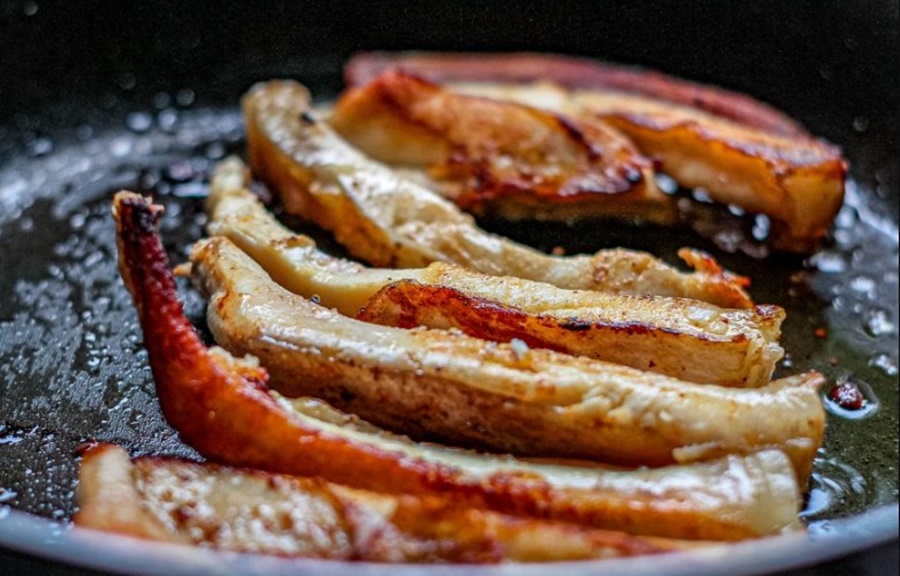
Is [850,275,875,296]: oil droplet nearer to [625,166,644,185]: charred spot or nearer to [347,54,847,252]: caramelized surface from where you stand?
[347,54,847,252]: caramelized surface

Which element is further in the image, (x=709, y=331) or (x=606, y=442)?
(x=709, y=331)

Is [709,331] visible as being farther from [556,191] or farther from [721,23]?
[721,23]

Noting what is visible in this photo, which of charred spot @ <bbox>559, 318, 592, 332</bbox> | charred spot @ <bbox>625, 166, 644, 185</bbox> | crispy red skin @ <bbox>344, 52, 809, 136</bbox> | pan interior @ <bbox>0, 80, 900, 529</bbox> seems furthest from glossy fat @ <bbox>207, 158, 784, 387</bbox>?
crispy red skin @ <bbox>344, 52, 809, 136</bbox>

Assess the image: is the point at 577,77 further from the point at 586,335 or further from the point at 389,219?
the point at 586,335

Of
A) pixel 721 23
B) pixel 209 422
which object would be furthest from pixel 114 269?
pixel 721 23

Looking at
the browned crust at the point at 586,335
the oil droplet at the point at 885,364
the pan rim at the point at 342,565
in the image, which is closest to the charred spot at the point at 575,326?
the browned crust at the point at 586,335
